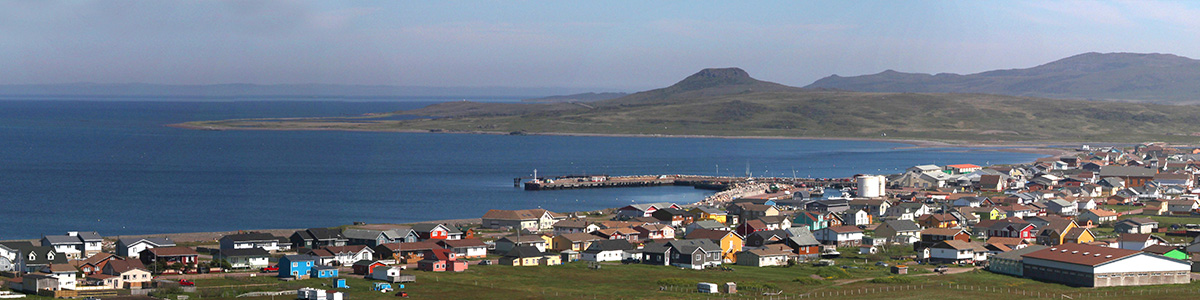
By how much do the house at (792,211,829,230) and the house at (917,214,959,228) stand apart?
13.2ft

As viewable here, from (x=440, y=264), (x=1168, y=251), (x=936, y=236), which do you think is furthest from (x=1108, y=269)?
(x=440, y=264)

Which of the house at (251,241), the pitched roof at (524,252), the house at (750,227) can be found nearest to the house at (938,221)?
the house at (750,227)

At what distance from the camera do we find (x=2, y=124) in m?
196

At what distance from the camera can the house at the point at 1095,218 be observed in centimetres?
5538

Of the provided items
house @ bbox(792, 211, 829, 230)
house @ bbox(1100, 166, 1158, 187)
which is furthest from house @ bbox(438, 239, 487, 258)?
house @ bbox(1100, 166, 1158, 187)

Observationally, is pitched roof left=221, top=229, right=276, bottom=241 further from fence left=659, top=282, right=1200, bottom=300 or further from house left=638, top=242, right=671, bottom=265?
fence left=659, top=282, right=1200, bottom=300

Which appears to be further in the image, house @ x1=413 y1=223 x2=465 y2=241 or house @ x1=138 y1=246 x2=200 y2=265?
house @ x1=413 y1=223 x2=465 y2=241

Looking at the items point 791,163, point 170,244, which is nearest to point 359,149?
point 791,163

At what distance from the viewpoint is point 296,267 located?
121 ft

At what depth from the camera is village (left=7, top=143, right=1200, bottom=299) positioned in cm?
3509

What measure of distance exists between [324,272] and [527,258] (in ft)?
22.1

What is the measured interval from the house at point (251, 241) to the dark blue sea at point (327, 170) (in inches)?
556

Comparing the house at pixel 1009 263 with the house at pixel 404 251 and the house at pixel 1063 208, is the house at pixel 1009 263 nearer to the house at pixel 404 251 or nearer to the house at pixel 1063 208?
the house at pixel 404 251

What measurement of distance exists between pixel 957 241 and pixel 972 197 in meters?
22.1
